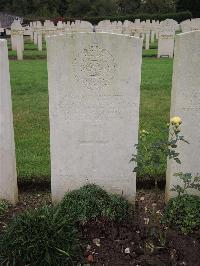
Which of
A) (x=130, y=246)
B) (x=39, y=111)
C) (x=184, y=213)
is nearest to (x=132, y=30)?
(x=39, y=111)

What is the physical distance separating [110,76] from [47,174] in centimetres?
168

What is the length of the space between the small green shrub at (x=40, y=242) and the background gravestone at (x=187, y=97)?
1.30m

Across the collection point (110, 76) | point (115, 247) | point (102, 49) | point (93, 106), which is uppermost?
point (102, 49)


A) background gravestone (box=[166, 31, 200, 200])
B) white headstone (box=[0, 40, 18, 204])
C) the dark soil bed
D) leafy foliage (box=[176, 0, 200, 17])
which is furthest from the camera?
leafy foliage (box=[176, 0, 200, 17])

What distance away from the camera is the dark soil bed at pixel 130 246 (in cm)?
347

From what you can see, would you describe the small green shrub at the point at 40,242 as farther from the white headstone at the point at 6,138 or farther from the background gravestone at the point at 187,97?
the background gravestone at the point at 187,97

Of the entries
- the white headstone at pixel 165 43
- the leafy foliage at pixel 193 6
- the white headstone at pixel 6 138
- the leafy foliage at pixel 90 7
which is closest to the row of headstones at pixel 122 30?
the white headstone at pixel 165 43

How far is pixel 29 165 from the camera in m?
5.18

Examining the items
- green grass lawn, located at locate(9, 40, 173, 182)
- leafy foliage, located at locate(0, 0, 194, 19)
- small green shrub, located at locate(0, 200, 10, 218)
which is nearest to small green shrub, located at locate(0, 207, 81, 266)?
small green shrub, located at locate(0, 200, 10, 218)

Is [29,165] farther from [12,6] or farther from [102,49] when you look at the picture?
[12,6]

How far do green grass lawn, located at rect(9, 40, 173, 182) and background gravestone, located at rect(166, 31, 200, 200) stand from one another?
0.87 m

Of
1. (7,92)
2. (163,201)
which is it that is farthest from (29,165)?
(163,201)

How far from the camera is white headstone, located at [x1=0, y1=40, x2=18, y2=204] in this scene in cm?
387

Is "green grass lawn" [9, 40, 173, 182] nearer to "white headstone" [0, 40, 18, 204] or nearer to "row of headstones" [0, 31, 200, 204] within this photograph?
"white headstone" [0, 40, 18, 204]
